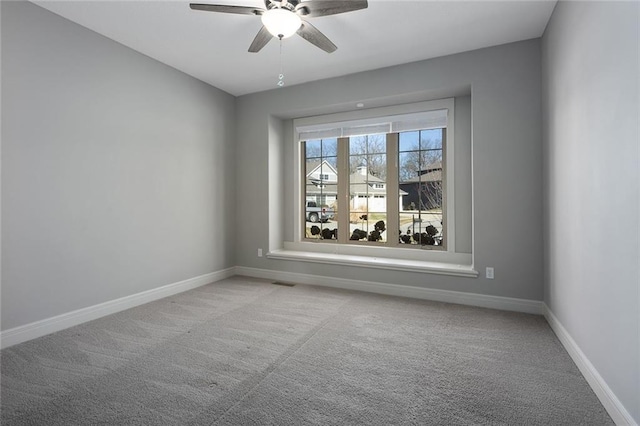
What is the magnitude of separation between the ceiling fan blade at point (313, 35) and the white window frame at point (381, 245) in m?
1.67

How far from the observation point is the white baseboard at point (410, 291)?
318 centimetres

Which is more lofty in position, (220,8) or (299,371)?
(220,8)

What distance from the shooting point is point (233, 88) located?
4484 mm

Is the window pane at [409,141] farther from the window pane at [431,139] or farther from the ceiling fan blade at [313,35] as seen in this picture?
the ceiling fan blade at [313,35]

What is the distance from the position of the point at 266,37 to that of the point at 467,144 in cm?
255

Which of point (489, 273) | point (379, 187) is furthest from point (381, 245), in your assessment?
point (489, 273)

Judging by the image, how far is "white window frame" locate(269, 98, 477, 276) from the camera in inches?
149

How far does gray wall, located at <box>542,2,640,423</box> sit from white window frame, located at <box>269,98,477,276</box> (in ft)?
3.86

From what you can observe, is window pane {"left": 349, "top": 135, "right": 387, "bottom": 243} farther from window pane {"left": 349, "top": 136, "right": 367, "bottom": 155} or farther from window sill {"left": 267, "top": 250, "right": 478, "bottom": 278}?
window sill {"left": 267, "top": 250, "right": 478, "bottom": 278}

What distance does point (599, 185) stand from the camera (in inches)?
70.2

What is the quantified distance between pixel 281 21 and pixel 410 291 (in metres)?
3.01

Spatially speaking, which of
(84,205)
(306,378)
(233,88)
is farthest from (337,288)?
(233,88)

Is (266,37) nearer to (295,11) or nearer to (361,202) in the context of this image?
(295,11)

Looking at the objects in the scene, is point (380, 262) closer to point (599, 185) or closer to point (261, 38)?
point (599, 185)
